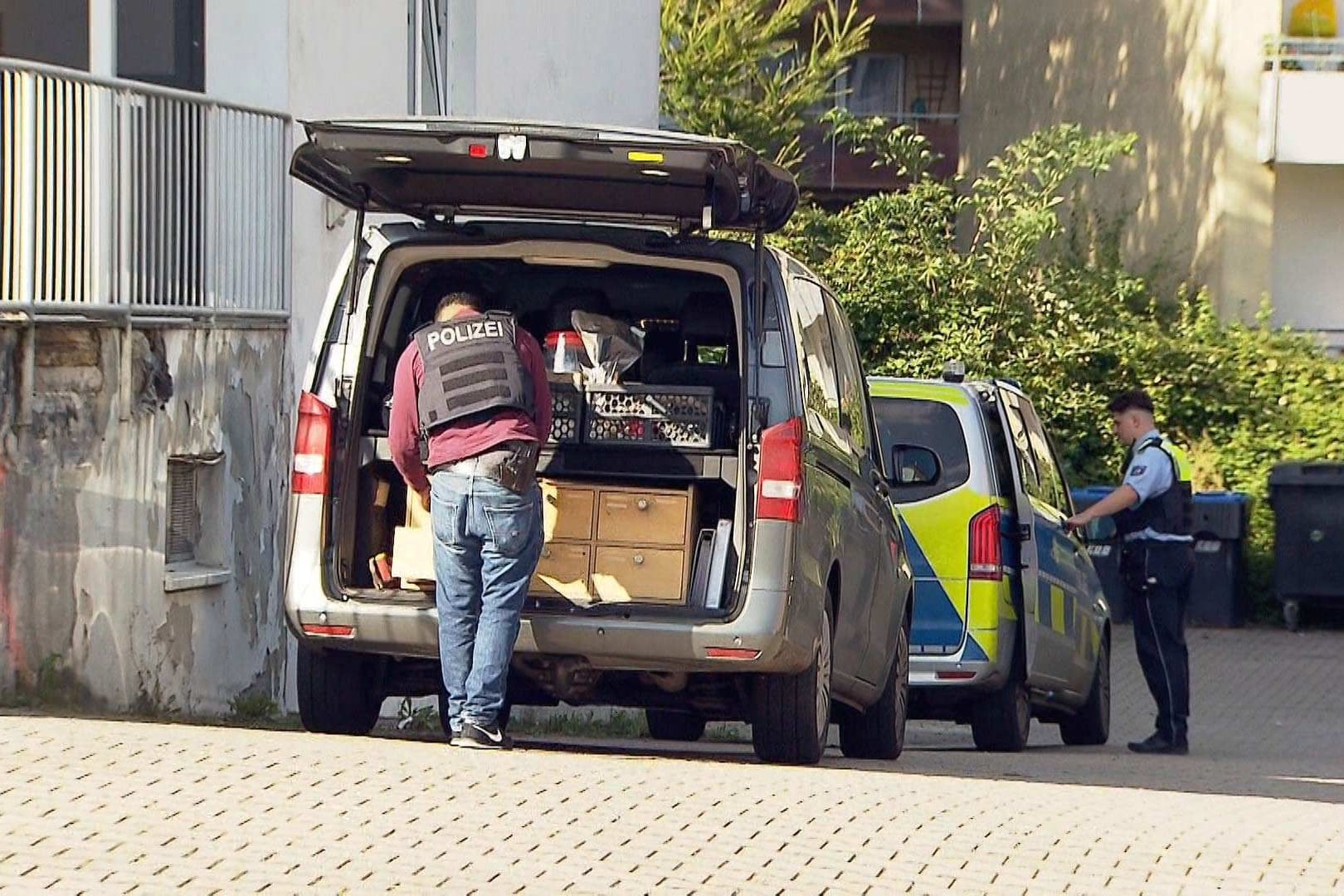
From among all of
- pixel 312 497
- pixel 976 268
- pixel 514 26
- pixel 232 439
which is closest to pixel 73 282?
pixel 232 439

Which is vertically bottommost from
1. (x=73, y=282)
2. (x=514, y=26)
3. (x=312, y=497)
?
(x=312, y=497)

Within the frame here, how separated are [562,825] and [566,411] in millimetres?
2329

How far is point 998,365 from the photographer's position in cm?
2114

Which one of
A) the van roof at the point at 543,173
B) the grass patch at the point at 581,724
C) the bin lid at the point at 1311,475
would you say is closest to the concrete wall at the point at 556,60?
the grass patch at the point at 581,724

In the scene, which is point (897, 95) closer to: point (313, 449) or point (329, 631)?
point (313, 449)

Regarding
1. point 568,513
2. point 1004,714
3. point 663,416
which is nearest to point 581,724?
point 1004,714

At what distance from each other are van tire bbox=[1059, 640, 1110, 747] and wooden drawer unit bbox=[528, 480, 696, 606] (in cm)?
552

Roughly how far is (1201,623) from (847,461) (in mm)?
12419

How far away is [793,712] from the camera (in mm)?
8195

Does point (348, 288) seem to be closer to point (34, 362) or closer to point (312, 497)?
point (312, 497)

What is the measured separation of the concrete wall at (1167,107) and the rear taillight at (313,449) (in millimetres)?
17739

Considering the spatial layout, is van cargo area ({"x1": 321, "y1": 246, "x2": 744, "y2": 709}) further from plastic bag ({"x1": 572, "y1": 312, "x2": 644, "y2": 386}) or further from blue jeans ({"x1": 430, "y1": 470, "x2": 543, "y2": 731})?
blue jeans ({"x1": 430, "y1": 470, "x2": 543, "y2": 731})

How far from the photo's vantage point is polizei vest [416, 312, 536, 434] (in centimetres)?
784

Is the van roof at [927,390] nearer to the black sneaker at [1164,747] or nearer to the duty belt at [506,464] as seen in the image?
the black sneaker at [1164,747]
